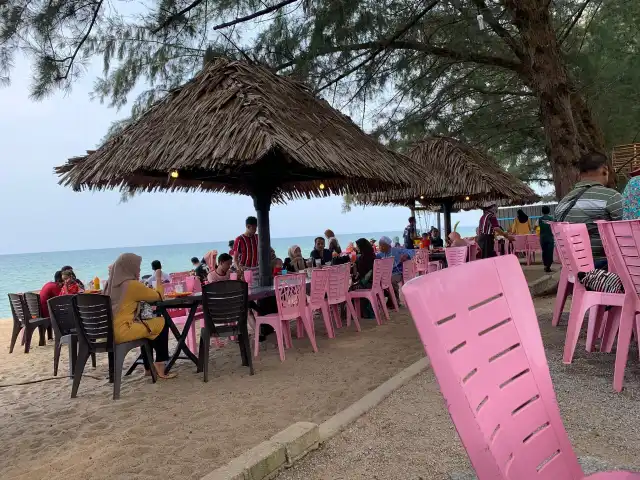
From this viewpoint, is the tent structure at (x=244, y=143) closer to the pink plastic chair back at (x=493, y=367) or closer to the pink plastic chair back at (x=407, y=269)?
the pink plastic chair back at (x=407, y=269)

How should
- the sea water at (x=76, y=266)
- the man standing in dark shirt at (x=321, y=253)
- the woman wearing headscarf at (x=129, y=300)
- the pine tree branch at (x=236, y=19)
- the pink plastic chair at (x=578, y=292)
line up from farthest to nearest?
the sea water at (x=76, y=266)
the man standing in dark shirt at (x=321, y=253)
the pine tree branch at (x=236, y=19)
the woman wearing headscarf at (x=129, y=300)
the pink plastic chair at (x=578, y=292)

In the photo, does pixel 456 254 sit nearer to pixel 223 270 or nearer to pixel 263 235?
pixel 263 235

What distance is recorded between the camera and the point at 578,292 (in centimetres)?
325

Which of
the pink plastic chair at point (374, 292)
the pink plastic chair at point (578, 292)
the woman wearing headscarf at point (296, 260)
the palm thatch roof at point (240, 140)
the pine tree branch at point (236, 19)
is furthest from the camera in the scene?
the woman wearing headscarf at point (296, 260)

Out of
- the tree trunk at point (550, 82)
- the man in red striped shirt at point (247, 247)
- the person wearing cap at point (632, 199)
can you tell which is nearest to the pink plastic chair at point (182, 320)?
the man in red striped shirt at point (247, 247)

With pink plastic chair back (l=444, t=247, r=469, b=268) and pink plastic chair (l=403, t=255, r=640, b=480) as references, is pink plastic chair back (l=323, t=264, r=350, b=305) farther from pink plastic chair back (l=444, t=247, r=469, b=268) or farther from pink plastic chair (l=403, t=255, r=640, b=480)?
pink plastic chair (l=403, t=255, r=640, b=480)

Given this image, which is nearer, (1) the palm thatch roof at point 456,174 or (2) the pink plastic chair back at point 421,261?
(2) the pink plastic chair back at point 421,261

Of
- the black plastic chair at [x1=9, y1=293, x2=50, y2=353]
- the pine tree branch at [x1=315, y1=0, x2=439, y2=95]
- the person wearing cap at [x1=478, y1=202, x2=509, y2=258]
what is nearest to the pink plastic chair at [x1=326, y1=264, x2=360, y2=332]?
the pine tree branch at [x1=315, y1=0, x2=439, y2=95]

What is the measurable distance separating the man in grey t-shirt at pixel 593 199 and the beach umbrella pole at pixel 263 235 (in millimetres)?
3565

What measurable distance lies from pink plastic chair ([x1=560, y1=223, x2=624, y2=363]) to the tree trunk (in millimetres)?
2871

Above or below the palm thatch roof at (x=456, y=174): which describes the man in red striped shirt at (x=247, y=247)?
below

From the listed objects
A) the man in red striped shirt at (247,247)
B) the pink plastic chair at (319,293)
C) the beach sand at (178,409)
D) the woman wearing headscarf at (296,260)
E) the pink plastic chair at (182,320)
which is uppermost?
the man in red striped shirt at (247,247)

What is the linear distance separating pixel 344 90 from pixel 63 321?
394 centimetres

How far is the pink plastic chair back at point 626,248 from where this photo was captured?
2.48 metres
